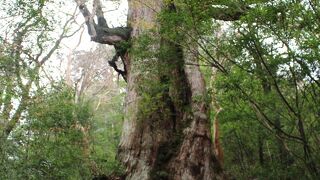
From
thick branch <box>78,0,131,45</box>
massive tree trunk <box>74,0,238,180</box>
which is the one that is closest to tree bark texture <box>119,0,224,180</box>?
massive tree trunk <box>74,0,238,180</box>

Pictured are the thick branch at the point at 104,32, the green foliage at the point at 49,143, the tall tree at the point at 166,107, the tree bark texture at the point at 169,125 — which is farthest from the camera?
the thick branch at the point at 104,32

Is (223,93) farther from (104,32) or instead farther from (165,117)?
(104,32)

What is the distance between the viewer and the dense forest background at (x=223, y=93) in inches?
183

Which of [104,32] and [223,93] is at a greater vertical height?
[104,32]

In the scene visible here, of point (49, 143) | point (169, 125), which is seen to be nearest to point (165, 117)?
point (169, 125)

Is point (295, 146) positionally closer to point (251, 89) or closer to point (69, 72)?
point (251, 89)

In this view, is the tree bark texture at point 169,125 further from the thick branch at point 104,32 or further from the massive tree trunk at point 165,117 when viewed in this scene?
the thick branch at point 104,32

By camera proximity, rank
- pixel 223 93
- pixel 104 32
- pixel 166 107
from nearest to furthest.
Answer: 1. pixel 223 93
2. pixel 166 107
3. pixel 104 32

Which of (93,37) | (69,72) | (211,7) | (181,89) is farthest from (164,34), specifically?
(69,72)

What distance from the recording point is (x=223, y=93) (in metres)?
5.53

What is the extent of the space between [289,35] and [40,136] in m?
4.48

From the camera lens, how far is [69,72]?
19.2m

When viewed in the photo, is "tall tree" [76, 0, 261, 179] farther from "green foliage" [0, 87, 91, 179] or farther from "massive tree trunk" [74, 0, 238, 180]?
"green foliage" [0, 87, 91, 179]

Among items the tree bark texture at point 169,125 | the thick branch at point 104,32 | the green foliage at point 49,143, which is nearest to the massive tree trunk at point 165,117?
the tree bark texture at point 169,125
